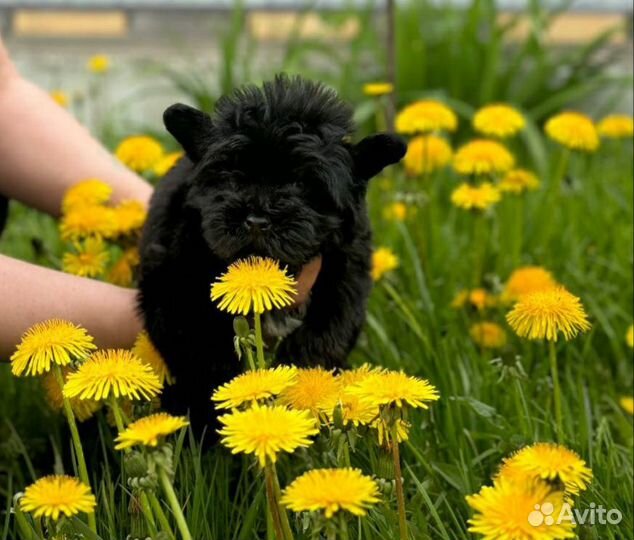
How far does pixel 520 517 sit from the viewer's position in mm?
1087

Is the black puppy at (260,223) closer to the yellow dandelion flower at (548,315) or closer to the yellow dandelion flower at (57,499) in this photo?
the yellow dandelion flower at (548,315)

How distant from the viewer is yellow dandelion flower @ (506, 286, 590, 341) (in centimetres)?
149

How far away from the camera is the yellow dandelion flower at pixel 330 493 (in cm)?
111

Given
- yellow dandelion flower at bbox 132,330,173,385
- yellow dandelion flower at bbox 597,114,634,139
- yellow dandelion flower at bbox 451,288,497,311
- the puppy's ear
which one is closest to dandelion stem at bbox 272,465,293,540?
yellow dandelion flower at bbox 132,330,173,385

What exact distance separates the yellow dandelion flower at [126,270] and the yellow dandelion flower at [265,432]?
118 centimetres

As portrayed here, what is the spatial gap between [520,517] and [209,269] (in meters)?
0.92

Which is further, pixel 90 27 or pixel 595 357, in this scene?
pixel 90 27

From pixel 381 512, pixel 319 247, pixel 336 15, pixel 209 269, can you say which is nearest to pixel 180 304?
pixel 209 269

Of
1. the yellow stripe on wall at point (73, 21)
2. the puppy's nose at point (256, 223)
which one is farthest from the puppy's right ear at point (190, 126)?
the yellow stripe on wall at point (73, 21)

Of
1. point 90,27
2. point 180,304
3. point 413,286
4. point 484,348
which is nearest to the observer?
point 180,304

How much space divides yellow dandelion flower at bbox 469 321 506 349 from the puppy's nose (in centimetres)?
95

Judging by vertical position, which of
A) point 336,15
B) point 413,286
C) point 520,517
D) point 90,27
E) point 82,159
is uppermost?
point 90,27

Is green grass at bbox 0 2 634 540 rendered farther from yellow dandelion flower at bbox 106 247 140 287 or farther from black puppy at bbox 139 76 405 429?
yellow dandelion flower at bbox 106 247 140 287

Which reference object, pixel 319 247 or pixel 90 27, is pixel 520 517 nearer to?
pixel 319 247
